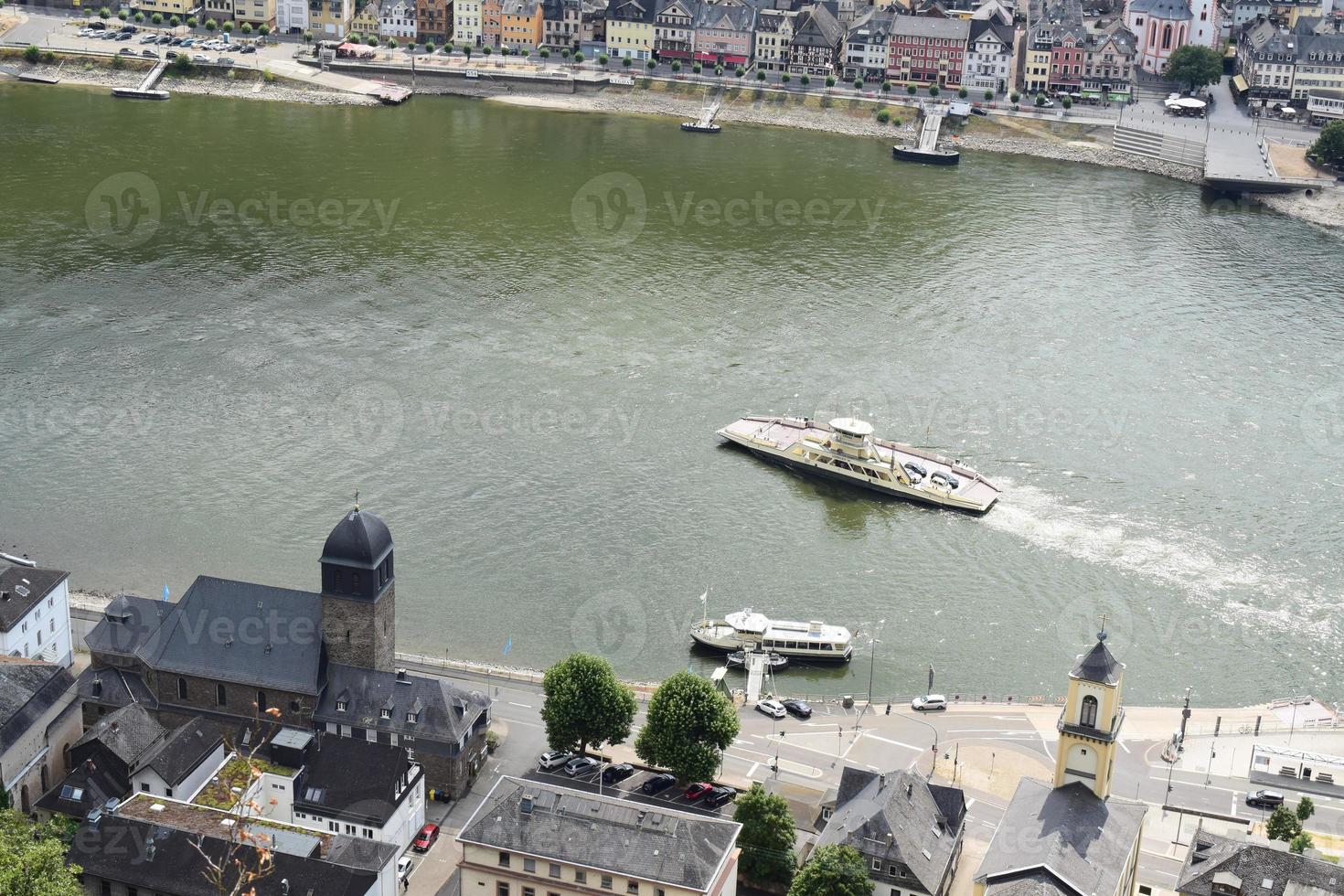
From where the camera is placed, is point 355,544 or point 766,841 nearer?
point 766,841

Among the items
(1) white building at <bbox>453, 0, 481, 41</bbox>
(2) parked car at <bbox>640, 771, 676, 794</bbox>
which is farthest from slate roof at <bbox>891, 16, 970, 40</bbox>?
(2) parked car at <bbox>640, 771, 676, 794</bbox>

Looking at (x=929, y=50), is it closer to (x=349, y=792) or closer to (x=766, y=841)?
(x=766, y=841)

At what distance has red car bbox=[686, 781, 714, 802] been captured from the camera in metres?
62.8

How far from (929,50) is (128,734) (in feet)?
429

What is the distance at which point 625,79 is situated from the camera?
17800cm

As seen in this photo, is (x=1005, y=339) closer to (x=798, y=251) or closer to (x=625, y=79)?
(x=798, y=251)

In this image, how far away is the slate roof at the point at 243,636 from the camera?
6412 centimetres

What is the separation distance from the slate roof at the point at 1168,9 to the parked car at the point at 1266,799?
12884cm

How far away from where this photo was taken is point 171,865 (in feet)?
182

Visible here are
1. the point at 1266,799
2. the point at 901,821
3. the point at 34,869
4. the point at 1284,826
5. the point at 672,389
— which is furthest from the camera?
the point at 672,389

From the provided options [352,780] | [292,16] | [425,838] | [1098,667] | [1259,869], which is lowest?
[425,838]

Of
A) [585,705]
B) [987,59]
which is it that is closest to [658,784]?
[585,705]

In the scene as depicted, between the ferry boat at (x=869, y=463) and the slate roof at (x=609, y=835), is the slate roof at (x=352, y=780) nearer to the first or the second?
the slate roof at (x=609, y=835)

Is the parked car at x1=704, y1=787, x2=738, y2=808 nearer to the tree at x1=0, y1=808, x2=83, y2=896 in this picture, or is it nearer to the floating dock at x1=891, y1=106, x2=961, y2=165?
the tree at x1=0, y1=808, x2=83, y2=896
